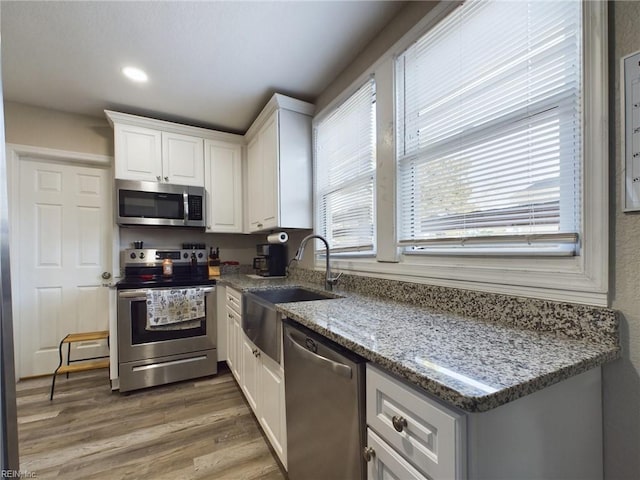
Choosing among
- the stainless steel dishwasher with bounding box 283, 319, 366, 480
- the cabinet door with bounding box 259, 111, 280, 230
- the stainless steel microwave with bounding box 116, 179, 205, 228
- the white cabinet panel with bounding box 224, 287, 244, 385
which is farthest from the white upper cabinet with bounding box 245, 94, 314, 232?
the stainless steel dishwasher with bounding box 283, 319, 366, 480

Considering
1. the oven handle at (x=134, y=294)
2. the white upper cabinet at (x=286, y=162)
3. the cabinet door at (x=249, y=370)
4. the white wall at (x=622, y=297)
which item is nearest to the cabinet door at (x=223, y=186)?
the white upper cabinet at (x=286, y=162)

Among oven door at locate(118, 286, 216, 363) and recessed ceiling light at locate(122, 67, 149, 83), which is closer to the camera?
recessed ceiling light at locate(122, 67, 149, 83)

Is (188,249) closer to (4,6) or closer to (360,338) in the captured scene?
(4,6)

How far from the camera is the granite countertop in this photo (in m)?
0.59

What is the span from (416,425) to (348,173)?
65.4 inches

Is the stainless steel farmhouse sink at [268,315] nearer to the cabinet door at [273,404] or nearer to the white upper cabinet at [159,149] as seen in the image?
the cabinet door at [273,404]

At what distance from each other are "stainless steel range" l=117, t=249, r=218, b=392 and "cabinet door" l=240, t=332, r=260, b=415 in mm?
639

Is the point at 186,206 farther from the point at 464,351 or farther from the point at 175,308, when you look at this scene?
the point at 464,351

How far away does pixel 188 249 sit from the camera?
10.0 ft

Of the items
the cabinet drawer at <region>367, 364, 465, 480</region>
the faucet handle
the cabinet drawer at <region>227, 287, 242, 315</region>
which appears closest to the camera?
the cabinet drawer at <region>367, 364, 465, 480</region>

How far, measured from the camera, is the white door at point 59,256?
265 cm

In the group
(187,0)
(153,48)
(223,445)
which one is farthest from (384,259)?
(153,48)

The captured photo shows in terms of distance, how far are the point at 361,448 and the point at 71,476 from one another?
1675 mm

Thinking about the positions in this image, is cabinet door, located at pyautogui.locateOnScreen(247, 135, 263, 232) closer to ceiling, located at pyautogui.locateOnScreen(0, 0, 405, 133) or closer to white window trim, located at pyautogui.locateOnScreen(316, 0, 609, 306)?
ceiling, located at pyautogui.locateOnScreen(0, 0, 405, 133)
